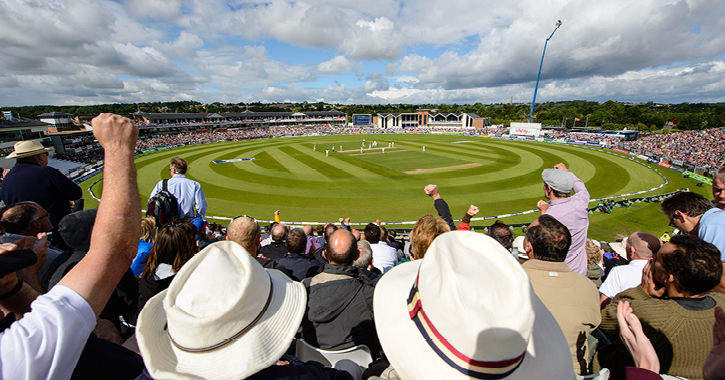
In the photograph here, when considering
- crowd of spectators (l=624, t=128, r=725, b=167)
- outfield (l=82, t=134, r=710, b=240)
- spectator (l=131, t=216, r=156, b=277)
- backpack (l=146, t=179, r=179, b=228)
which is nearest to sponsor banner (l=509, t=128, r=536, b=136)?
crowd of spectators (l=624, t=128, r=725, b=167)

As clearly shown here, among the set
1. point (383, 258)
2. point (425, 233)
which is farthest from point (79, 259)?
point (383, 258)

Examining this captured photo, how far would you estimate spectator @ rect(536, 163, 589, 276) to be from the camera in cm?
464

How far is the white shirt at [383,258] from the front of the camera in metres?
5.96

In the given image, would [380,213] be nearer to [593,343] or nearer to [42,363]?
[593,343]

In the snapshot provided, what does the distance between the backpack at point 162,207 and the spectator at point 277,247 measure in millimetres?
2099

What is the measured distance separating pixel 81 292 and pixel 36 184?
597cm

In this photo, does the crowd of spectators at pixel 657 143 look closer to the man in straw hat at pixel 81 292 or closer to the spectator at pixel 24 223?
the man in straw hat at pixel 81 292

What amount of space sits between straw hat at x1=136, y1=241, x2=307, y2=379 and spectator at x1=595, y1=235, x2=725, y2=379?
2.74m

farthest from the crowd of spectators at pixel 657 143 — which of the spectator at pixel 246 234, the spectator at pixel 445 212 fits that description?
the spectator at pixel 246 234

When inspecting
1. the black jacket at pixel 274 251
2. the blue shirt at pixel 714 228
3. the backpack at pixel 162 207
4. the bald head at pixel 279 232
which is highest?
the blue shirt at pixel 714 228

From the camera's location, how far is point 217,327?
1568 mm

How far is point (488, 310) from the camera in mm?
1430

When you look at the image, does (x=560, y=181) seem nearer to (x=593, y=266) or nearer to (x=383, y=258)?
(x=593, y=266)

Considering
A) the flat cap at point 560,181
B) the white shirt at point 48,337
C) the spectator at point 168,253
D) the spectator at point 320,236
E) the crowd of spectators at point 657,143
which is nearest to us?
the white shirt at point 48,337
